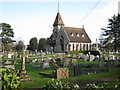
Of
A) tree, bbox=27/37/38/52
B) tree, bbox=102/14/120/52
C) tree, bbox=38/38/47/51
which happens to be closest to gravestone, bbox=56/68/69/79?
tree, bbox=102/14/120/52

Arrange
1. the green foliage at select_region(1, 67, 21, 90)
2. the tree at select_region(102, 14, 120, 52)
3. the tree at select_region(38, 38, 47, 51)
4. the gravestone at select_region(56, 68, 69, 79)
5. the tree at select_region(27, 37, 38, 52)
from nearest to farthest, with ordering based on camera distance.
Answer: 1. the green foliage at select_region(1, 67, 21, 90)
2. the gravestone at select_region(56, 68, 69, 79)
3. the tree at select_region(102, 14, 120, 52)
4. the tree at select_region(27, 37, 38, 52)
5. the tree at select_region(38, 38, 47, 51)

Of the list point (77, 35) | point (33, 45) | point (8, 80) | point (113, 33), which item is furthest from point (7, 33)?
point (8, 80)

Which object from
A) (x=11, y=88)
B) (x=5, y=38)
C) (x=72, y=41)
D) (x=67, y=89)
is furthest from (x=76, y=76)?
(x=5, y=38)

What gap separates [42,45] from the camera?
64750 mm

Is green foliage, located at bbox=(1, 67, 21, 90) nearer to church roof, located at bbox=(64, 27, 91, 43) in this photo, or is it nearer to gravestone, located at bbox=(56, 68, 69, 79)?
gravestone, located at bbox=(56, 68, 69, 79)

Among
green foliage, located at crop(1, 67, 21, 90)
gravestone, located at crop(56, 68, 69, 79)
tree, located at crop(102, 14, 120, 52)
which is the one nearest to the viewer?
green foliage, located at crop(1, 67, 21, 90)

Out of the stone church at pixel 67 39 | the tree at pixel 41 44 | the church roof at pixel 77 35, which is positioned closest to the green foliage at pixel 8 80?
the stone church at pixel 67 39

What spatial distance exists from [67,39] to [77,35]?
550cm

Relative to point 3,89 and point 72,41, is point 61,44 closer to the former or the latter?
point 72,41

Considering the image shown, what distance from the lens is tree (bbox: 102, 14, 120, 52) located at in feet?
150

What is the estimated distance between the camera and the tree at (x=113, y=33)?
45.7m

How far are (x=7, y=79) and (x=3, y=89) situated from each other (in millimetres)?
488

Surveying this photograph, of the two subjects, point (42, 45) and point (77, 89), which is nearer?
point (77, 89)

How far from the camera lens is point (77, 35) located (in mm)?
52844
